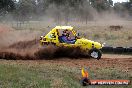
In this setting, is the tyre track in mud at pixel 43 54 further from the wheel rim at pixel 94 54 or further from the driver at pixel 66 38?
the driver at pixel 66 38

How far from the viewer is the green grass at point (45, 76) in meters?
11.2

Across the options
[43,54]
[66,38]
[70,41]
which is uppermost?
[66,38]

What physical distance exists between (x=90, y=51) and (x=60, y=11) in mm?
48585

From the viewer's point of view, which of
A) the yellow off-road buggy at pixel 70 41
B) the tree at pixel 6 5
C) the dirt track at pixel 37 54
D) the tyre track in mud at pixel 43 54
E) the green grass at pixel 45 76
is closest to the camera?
the green grass at pixel 45 76

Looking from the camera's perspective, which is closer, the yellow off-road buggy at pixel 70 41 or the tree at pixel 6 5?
the yellow off-road buggy at pixel 70 41

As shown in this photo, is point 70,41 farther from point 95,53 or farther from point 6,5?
point 6,5

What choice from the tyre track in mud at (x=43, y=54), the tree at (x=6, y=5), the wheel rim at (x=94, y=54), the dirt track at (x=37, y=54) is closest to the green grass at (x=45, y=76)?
the dirt track at (x=37, y=54)

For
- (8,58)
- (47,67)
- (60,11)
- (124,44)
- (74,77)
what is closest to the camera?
(74,77)

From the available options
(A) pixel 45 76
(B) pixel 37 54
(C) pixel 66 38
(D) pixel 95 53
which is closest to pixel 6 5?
(C) pixel 66 38

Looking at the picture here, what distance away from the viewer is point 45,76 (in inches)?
492

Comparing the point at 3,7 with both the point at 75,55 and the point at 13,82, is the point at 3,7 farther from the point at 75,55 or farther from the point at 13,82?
the point at 13,82

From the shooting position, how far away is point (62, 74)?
42.5 feet

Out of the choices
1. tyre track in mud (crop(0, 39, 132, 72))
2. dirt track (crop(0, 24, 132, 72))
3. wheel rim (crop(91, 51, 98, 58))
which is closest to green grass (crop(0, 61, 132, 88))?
dirt track (crop(0, 24, 132, 72))

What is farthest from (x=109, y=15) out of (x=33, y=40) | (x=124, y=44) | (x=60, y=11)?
(x=33, y=40)
